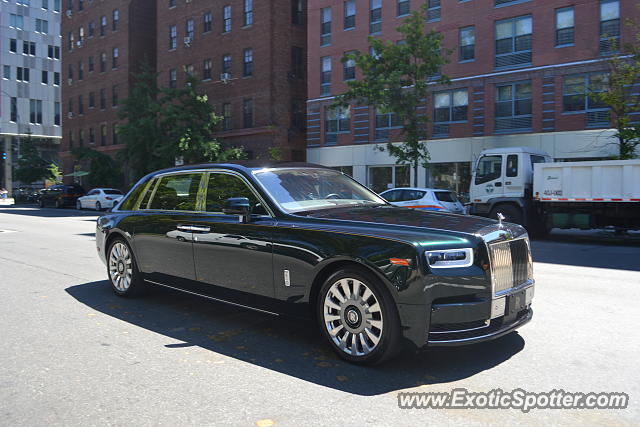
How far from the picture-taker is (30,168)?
174 feet

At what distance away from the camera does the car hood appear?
4336mm

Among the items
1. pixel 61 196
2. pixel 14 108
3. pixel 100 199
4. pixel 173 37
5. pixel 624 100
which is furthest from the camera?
pixel 14 108

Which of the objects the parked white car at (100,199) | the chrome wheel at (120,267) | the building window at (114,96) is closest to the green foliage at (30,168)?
the building window at (114,96)

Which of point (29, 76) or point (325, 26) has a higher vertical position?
point (29, 76)

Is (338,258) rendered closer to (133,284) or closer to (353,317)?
(353,317)

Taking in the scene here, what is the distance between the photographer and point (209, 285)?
5.71 m

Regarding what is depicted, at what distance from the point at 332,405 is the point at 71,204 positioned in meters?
39.7

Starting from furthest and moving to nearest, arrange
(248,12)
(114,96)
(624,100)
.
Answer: (114,96) → (248,12) → (624,100)

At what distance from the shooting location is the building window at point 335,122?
110 feet

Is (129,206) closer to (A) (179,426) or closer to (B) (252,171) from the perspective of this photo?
(B) (252,171)

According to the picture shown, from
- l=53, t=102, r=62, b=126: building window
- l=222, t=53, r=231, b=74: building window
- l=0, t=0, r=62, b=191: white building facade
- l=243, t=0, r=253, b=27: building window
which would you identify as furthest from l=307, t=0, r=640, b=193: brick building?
l=53, t=102, r=62, b=126: building window

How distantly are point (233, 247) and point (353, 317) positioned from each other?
152 cm

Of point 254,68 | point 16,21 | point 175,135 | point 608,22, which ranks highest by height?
point 16,21

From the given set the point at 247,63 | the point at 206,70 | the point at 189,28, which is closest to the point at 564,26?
the point at 247,63
